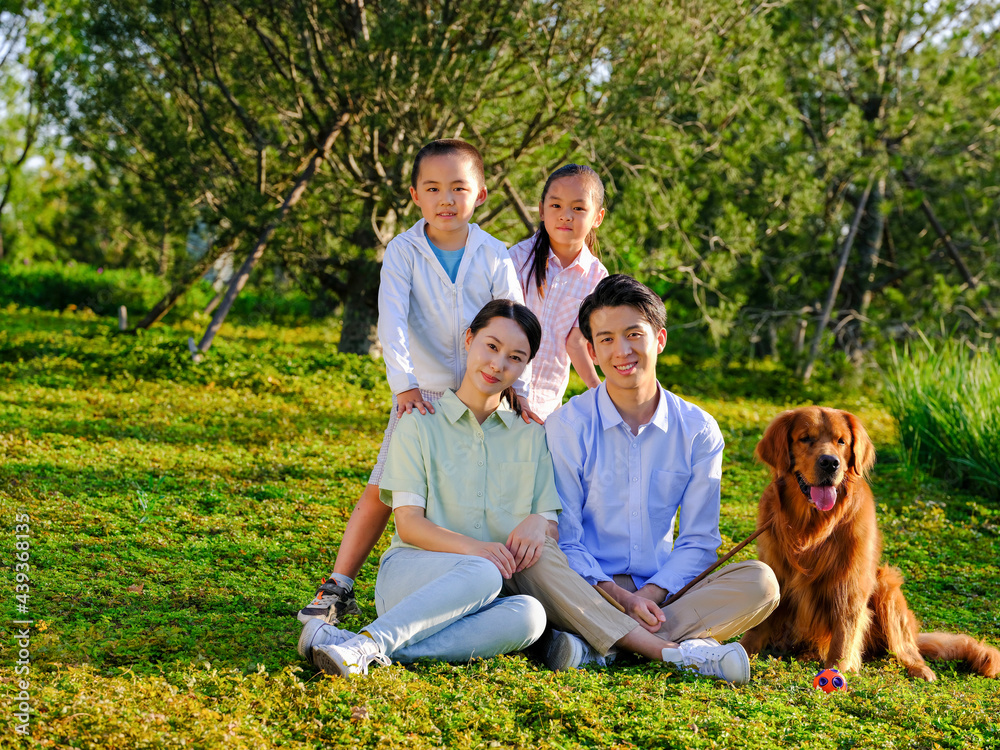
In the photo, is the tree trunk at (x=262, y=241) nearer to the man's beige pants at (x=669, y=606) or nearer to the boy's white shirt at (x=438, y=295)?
the boy's white shirt at (x=438, y=295)

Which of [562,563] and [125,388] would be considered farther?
[125,388]

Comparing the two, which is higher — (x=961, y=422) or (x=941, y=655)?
(x=961, y=422)

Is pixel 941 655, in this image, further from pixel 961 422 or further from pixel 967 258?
pixel 967 258

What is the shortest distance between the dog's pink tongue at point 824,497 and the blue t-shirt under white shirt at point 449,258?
167 cm

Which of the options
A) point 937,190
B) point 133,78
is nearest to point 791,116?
point 937,190

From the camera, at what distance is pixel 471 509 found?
3.10 metres

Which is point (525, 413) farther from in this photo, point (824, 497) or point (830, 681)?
point (830, 681)

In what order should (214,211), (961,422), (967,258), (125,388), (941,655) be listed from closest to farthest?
(941,655) → (961,422) → (125,388) → (214,211) → (967,258)

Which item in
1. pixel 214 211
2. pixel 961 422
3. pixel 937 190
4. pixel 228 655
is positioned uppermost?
pixel 937 190

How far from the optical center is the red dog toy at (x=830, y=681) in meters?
2.87

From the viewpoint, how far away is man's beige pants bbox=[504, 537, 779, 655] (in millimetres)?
2893

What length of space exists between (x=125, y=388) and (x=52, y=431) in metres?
1.56

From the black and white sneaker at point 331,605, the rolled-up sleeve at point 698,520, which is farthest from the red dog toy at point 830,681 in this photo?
the black and white sneaker at point 331,605

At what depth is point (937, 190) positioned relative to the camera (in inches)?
442
